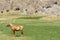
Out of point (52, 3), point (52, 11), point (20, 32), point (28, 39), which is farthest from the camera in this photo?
point (52, 3)

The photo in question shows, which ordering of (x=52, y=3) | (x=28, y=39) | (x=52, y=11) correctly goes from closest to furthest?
(x=28, y=39) < (x=52, y=11) < (x=52, y=3)

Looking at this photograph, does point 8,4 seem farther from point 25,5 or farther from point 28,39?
point 28,39

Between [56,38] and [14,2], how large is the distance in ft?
373

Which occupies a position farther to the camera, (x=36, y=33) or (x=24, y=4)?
(x=24, y=4)

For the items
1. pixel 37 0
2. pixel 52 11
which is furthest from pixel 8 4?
pixel 52 11

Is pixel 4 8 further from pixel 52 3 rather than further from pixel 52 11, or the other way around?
pixel 52 11

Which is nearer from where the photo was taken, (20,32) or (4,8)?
(20,32)

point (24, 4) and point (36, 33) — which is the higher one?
point (36, 33)

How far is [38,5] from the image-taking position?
139 metres

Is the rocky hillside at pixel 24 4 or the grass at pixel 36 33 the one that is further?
the rocky hillside at pixel 24 4

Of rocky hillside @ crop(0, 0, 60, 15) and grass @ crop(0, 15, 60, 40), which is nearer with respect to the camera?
grass @ crop(0, 15, 60, 40)

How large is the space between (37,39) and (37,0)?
112658 millimetres

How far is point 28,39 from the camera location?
1298 inches

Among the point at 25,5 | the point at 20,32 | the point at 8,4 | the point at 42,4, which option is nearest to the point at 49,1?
the point at 42,4
